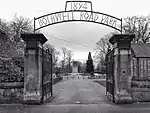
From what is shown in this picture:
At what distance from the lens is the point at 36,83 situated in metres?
8.76

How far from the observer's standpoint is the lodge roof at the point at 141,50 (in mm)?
36822

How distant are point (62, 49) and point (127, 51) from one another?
224ft

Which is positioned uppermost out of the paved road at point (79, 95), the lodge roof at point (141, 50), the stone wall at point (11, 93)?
the lodge roof at point (141, 50)

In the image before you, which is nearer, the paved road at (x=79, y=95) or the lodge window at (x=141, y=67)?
the paved road at (x=79, y=95)

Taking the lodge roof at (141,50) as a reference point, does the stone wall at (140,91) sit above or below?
below

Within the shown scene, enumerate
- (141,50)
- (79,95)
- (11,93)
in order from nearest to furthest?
1. (11,93)
2. (79,95)
3. (141,50)

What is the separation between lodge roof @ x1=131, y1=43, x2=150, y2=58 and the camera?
121ft

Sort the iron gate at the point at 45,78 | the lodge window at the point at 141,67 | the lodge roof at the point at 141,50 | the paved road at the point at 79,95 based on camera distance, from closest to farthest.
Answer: the iron gate at the point at 45,78
the paved road at the point at 79,95
the lodge window at the point at 141,67
the lodge roof at the point at 141,50

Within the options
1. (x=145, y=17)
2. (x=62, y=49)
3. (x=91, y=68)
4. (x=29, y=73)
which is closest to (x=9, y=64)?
(x=29, y=73)

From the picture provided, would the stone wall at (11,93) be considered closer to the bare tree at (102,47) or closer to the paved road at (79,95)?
the paved road at (79,95)

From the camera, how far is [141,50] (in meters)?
37.8

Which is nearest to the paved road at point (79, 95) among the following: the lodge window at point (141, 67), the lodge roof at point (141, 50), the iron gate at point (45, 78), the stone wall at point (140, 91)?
the iron gate at point (45, 78)

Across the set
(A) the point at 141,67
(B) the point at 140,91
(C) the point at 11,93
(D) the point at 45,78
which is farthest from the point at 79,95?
(A) the point at 141,67

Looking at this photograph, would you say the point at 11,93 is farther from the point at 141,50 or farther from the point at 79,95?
the point at 141,50
